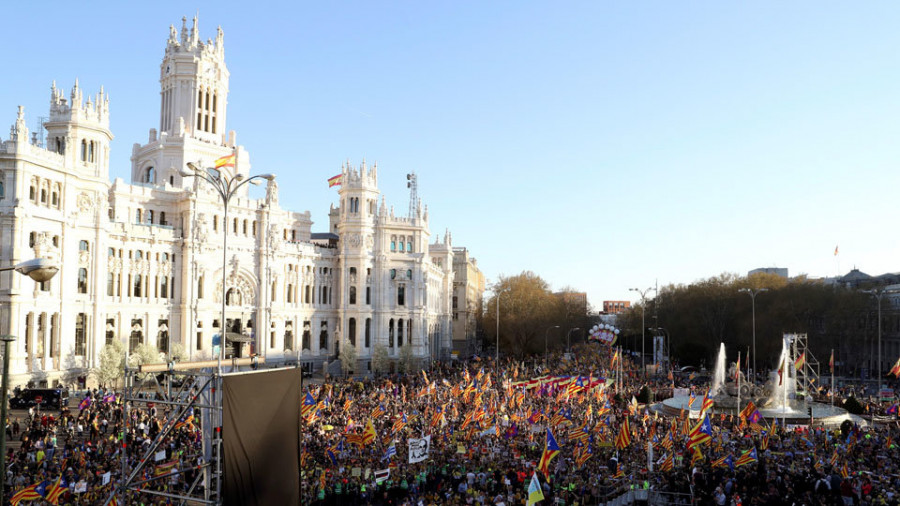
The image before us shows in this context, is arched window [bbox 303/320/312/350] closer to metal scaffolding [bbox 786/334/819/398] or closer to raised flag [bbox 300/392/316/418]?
raised flag [bbox 300/392/316/418]

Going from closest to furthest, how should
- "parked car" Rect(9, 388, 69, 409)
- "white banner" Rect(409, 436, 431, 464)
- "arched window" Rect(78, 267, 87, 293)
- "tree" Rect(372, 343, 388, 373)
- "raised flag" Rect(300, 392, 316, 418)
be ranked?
"white banner" Rect(409, 436, 431, 464), "raised flag" Rect(300, 392, 316, 418), "parked car" Rect(9, 388, 69, 409), "arched window" Rect(78, 267, 87, 293), "tree" Rect(372, 343, 388, 373)

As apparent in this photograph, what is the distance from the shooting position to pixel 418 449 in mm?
24766

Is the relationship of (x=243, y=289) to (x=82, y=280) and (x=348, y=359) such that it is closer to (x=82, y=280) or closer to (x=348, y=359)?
(x=348, y=359)

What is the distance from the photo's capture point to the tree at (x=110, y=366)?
1921 inches

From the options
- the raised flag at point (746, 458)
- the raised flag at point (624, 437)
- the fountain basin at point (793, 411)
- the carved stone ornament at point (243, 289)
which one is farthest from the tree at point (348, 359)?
the raised flag at point (746, 458)

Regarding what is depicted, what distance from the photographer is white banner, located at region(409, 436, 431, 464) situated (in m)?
24.5

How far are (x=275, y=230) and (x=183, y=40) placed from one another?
70.4 ft

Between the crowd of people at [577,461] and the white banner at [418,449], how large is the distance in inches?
20.2

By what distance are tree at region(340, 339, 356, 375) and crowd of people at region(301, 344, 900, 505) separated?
29.6 metres

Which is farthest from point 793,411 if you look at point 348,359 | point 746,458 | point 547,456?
point 348,359

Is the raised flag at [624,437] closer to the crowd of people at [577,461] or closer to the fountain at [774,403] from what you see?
the crowd of people at [577,461]

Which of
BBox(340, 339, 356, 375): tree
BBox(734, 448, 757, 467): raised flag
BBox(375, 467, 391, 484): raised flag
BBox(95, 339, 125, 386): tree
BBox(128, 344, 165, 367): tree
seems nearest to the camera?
BBox(375, 467, 391, 484): raised flag

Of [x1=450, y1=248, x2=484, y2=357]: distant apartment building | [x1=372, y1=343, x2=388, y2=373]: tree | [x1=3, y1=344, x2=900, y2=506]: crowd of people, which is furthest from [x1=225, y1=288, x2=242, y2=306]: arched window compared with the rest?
[x1=450, y1=248, x2=484, y2=357]: distant apartment building

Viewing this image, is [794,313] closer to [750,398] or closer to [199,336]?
[750,398]
